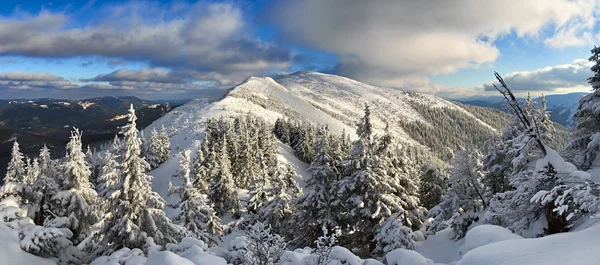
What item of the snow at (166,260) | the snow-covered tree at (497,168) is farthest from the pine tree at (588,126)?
the snow at (166,260)

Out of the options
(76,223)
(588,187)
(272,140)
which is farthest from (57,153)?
(588,187)

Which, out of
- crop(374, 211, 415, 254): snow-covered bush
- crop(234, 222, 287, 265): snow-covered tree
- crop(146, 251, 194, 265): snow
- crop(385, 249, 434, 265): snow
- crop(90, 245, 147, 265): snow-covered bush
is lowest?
crop(374, 211, 415, 254): snow-covered bush

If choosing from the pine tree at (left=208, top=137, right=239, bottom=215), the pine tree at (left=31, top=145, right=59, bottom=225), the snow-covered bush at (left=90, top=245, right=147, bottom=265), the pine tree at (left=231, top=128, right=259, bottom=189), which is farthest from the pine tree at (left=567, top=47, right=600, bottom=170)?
the pine tree at (left=231, top=128, right=259, bottom=189)

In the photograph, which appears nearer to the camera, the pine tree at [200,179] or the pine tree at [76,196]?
the pine tree at [76,196]

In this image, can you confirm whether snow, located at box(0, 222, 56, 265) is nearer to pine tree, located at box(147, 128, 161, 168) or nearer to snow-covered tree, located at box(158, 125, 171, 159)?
pine tree, located at box(147, 128, 161, 168)

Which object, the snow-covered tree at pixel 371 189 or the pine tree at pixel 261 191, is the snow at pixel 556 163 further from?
the pine tree at pixel 261 191

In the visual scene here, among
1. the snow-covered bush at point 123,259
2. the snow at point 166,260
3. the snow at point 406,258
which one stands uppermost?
the snow at point 166,260

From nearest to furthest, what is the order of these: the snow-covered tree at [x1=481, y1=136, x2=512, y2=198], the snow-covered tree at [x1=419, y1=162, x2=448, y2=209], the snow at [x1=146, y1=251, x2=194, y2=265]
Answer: the snow at [x1=146, y1=251, x2=194, y2=265], the snow-covered tree at [x1=481, y1=136, x2=512, y2=198], the snow-covered tree at [x1=419, y1=162, x2=448, y2=209]

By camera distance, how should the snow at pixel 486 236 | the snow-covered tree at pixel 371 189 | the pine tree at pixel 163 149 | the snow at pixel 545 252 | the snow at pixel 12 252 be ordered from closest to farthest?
the snow at pixel 545 252
the snow at pixel 486 236
the snow at pixel 12 252
the snow-covered tree at pixel 371 189
the pine tree at pixel 163 149
